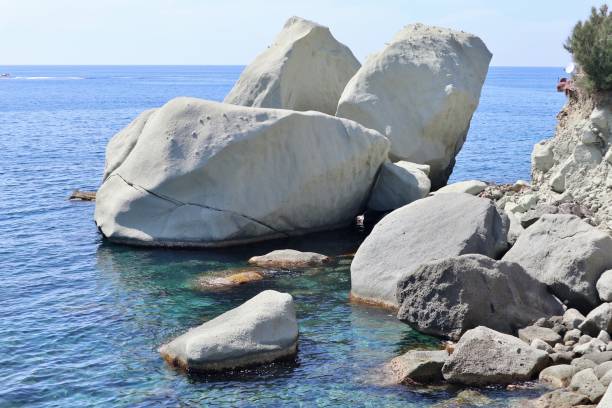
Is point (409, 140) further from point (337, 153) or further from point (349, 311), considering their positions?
point (349, 311)

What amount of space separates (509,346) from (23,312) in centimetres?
1167

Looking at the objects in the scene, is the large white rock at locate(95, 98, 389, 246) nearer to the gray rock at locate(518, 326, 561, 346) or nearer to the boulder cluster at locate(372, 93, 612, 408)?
the boulder cluster at locate(372, 93, 612, 408)

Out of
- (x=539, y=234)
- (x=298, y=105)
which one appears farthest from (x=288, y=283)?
(x=298, y=105)

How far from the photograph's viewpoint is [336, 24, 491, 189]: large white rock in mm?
32750

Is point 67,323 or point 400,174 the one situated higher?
point 400,174

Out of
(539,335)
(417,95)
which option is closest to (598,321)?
(539,335)

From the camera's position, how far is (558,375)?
50.4 ft

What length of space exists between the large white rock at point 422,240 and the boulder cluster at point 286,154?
234 inches

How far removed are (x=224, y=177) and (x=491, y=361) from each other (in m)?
12.7

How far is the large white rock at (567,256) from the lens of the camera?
1856 centimetres

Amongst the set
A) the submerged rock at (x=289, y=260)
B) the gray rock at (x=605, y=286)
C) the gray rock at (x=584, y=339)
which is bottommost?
the submerged rock at (x=289, y=260)

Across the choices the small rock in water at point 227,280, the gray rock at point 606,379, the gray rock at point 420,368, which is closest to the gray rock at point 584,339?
the gray rock at point 606,379

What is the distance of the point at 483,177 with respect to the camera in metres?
39.8

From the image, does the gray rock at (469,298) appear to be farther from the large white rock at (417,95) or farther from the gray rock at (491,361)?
the large white rock at (417,95)
